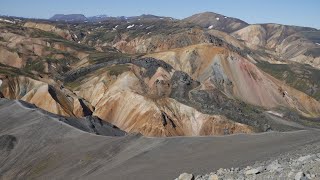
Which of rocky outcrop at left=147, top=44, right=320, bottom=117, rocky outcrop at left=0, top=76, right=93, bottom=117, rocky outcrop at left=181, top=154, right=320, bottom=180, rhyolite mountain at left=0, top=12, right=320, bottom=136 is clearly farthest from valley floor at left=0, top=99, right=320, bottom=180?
rocky outcrop at left=147, top=44, right=320, bottom=117

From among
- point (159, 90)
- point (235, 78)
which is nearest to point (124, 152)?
point (159, 90)

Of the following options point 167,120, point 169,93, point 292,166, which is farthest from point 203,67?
point 292,166

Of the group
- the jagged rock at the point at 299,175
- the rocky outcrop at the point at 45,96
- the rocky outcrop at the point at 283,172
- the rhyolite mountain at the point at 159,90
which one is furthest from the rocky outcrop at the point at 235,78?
the jagged rock at the point at 299,175

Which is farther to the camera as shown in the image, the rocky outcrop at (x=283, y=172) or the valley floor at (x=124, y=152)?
the valley floor at (x=124, y=152)

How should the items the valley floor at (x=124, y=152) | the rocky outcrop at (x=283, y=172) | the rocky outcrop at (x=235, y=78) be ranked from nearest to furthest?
the rocky outcrop at (x=283, y=172) → the valley floor at (x=124, y=152) → the rocky outcrop at (x=235, y=78)

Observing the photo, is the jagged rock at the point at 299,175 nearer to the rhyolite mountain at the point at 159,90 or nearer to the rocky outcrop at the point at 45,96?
the rhyolite mountain at the point at 159,90

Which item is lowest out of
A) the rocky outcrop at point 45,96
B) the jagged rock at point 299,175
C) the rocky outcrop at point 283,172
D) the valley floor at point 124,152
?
the rocky outcrop at point 45,96

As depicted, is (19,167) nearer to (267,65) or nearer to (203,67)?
(203,67)

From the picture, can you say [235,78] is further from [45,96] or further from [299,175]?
[299,175]
